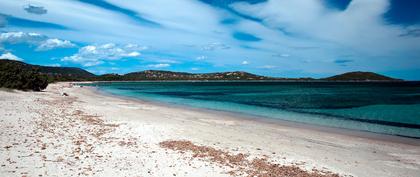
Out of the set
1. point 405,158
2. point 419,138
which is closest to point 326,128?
point 419,138

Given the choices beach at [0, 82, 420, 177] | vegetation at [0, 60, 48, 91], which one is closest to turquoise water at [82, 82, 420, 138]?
beach at [0, 82, 420, 177]

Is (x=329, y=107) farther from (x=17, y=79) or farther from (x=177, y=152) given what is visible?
(x=17, y=79)

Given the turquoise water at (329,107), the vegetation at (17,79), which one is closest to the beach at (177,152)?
the turquoise water at (329,107)

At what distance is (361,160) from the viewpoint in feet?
43.0

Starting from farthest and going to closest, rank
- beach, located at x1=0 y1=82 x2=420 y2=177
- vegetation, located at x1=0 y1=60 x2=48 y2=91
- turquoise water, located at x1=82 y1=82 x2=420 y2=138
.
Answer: vegetation, located at x1=0 y1=60 x2=48 y2=91 → turquoise water, located at x1=82 y1=82 x2=420 y2=138 → beach, located at x1=0 y1=82 x2=420 y2=177

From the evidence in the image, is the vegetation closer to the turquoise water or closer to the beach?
the turquoise water

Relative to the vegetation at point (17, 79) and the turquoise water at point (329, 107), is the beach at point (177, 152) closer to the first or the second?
the turquoise water at point (329, 107)

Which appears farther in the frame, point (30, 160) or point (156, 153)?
point (156, 153)

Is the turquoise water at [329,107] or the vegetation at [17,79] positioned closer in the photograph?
the turquoise water at [329,107]

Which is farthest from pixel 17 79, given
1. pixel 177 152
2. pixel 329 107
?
pixel 329 107

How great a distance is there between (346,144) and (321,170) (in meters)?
6.66

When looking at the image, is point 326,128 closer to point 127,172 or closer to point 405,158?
point 405,158

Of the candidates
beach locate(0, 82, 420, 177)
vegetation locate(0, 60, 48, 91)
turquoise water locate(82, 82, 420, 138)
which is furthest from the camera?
vegetation locate(0, 60, 48, 91)

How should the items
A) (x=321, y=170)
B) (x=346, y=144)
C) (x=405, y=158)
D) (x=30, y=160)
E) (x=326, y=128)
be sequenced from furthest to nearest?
1. (x=326, y=128)
2. (x=346, y=144)
3. (x=405, y=158)
4. (x=321, y=170)
5. (x=30, y=160)
